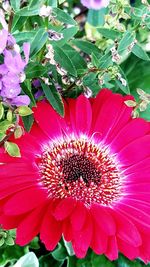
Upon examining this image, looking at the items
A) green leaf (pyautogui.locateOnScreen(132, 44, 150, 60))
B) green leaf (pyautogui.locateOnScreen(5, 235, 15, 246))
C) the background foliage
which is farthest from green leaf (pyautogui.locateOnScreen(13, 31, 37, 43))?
green leaf (pyautogui.locateOnScreen(5, 235, 15, 246))

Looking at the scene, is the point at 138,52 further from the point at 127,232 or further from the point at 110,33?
the point at 127,232

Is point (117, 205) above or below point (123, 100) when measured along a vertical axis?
below

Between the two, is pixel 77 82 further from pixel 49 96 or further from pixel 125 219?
pixel 125 219

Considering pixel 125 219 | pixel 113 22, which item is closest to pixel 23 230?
pixel 125 219

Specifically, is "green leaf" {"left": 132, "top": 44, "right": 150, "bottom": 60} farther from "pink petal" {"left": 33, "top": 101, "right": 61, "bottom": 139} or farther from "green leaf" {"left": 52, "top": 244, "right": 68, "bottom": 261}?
"green leaf" {"left": 52, "top": 244, "right": 68, "bottom": 261}

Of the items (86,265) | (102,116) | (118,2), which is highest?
(118,2)

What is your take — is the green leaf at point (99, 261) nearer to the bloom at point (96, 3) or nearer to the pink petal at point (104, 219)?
the pink petal at point (104, 219)

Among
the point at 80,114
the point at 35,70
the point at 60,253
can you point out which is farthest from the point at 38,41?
the point at 60,253

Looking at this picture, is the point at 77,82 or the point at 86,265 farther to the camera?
the point at 86,265
